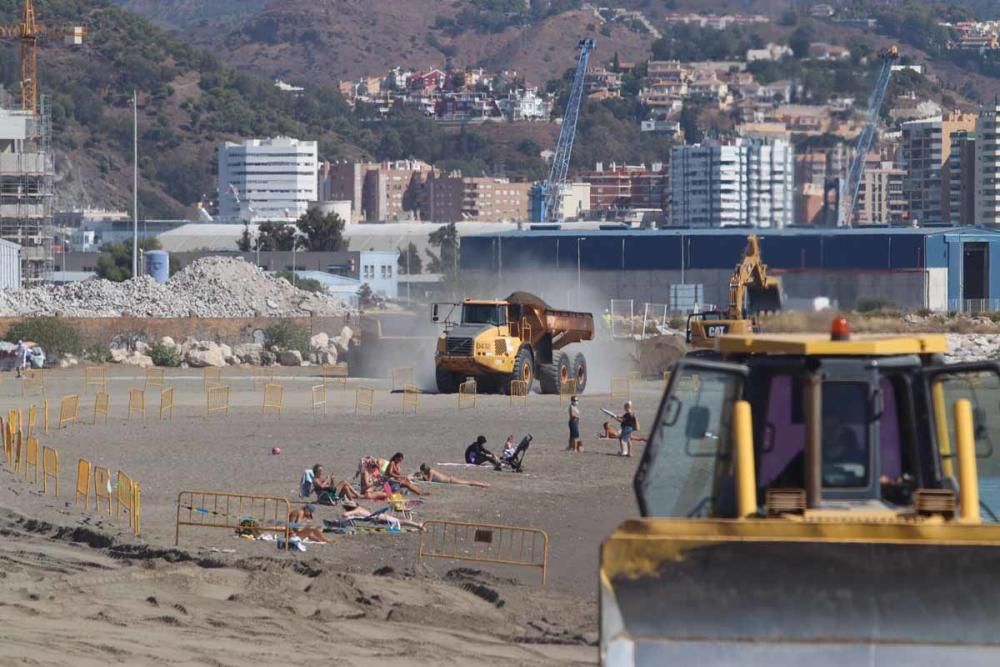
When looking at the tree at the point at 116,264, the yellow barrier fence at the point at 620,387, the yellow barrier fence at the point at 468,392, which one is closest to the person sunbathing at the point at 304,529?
the yellow barrier fence at the point at 468,392

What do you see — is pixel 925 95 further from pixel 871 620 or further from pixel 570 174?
pixel 570 174

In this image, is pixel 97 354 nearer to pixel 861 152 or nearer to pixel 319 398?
pixel 319 398

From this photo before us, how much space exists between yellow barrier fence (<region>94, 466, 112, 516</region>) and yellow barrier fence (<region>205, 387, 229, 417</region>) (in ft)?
44.5

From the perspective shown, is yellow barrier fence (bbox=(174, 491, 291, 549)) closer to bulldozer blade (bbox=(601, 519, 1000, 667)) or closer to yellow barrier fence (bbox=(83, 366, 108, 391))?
bulldozer blade (bbox=(601, 519, 1000, 667))

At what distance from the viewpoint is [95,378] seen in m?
49.1

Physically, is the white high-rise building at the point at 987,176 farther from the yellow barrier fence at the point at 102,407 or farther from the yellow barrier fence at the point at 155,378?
the yellow barrier fence at the point at 155,378

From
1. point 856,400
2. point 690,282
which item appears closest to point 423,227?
point 690,282

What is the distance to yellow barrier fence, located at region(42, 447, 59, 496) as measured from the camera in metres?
23.2

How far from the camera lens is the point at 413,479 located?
23.5 m

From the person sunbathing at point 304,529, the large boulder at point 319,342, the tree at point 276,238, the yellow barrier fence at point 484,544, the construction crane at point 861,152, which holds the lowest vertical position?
the yellow barrier fence at point 484,544

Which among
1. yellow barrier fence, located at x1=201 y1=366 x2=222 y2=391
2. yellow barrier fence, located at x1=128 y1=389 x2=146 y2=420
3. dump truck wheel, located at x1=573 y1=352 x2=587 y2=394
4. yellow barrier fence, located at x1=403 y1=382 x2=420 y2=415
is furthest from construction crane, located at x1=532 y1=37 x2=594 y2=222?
yellow barrier fence, located at x1=128 y1=389 x2=146 y2=420

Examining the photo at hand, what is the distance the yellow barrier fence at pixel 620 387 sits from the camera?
137 ft

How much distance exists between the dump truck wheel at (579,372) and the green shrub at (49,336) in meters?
20.8

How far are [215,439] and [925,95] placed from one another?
53.4 feet
